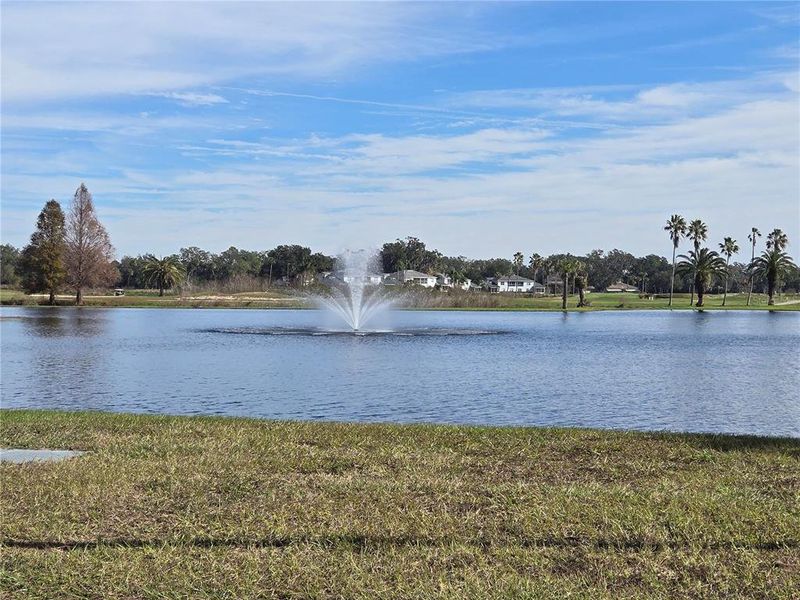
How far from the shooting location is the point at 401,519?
24.5 feet

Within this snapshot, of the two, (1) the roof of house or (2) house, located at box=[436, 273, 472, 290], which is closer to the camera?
(1) the roof of house

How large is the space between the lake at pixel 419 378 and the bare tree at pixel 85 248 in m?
52.7

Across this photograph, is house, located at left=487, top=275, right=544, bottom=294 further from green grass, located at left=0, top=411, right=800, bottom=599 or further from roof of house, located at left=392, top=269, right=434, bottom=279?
green grass, located at left=0, top=411, right=800, bottom=599

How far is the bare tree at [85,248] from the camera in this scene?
9938 centimetres

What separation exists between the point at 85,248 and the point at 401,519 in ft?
331

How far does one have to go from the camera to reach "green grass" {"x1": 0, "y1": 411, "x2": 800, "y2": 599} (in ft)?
19.6

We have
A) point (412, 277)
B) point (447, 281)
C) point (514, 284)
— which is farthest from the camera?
point (514, 284)

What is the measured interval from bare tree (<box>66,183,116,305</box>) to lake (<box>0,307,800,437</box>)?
52732 mm

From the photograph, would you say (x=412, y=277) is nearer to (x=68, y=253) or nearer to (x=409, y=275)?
(x=409, y=275)

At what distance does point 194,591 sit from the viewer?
5.84 meters

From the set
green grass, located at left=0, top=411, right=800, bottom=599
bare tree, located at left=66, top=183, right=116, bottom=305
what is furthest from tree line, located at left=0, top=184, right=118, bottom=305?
green grass, located at left=0, top=411, right=800, bottom=599

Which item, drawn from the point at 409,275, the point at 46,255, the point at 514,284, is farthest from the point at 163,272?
the point at 514,284

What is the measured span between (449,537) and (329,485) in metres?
2.11

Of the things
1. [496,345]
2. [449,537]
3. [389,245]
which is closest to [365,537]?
[449,537]
